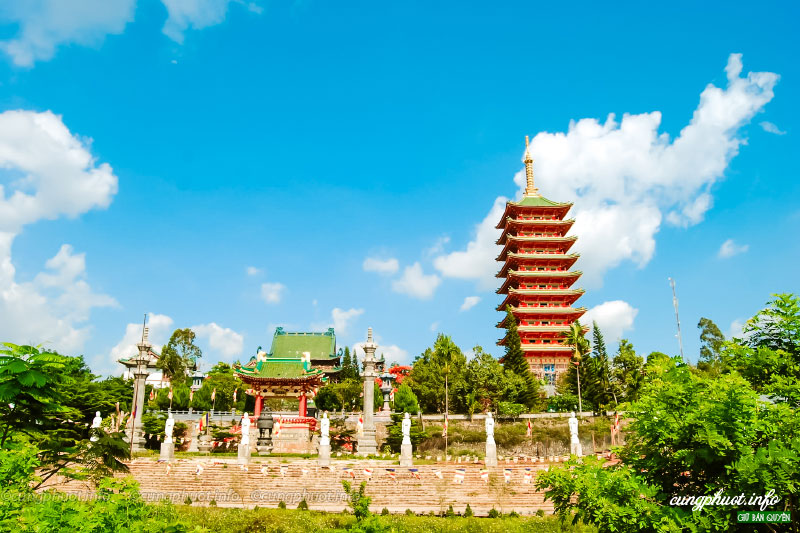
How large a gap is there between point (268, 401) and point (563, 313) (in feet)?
104

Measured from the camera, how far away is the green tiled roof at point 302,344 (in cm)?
6019

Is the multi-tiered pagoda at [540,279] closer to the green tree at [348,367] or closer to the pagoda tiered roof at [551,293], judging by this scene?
the pagoda tiered roof at [551,293]

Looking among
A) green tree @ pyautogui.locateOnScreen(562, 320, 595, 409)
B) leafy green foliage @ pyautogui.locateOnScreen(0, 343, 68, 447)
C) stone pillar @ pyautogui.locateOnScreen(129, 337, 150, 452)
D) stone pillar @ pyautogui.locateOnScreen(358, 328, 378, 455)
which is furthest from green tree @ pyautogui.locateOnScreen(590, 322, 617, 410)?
leafy green foliage @ pyautogui.locateOnScreen(0, 343, 68, 447)

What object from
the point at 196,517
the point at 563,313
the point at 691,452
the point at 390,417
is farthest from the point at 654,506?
the point at 563,313

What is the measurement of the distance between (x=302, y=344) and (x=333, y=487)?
38.2m

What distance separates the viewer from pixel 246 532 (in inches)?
659

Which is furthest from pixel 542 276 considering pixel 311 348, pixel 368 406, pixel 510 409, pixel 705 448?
pixel 705 448

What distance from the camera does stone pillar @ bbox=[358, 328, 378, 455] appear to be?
3641 centimetres

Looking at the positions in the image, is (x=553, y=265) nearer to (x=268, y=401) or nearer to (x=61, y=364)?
(x=268, y=401)

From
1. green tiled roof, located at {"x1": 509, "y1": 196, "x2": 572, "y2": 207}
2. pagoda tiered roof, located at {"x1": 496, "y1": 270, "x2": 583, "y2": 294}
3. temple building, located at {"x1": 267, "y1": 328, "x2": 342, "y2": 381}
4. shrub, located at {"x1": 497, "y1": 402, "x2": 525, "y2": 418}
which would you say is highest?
green tiled roof, located at {"x1": 509, "y1": 196, "x2": 572, "y2": 207}

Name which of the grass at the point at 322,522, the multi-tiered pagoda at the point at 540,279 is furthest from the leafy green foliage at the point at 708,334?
the grass at the point at 322,522

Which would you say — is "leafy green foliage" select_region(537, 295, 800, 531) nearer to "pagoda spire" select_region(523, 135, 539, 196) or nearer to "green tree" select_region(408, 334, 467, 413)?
"green tree" select_region(408, 334, 467, 413)

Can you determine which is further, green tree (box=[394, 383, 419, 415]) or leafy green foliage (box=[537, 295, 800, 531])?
green tree (box=[394, 383, 419, 415])

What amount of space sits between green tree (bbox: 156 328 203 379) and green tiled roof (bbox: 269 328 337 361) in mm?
14936
